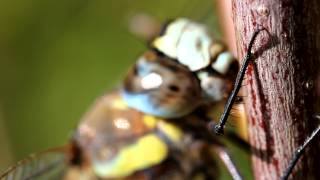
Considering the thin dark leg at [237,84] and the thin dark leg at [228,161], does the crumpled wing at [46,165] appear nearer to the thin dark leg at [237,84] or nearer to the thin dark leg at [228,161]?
the thin dark leg at [228,161]

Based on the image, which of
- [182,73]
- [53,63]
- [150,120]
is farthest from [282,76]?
[53,63]

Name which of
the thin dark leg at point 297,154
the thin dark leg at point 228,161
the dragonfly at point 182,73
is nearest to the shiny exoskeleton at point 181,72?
the dragonfly at point 182,73

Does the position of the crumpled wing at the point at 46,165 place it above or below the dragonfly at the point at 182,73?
below

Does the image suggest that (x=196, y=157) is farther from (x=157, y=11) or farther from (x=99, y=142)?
(x=157, y=11)

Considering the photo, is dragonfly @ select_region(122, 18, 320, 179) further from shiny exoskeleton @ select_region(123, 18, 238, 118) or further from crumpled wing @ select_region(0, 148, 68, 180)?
crumpled wing @ select_region(0, 148, 68, 180)

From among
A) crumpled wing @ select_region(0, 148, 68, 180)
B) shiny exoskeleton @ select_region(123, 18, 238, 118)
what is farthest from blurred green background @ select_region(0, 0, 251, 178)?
shiny exoskeleton @ select_region(123, 18, 238, 118)

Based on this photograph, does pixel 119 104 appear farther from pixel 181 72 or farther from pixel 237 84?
pixel 237 84
